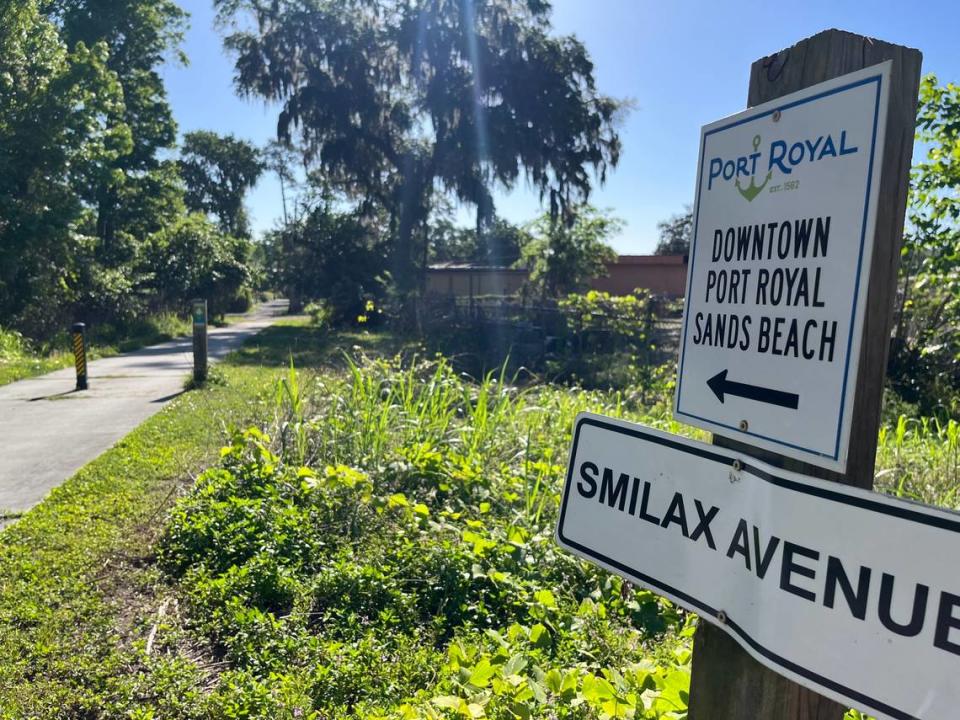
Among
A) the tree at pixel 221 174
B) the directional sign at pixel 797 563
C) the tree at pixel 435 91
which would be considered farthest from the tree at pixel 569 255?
the tree at pixel 221 174

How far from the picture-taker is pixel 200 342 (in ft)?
39.5

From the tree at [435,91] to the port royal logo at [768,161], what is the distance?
25.7m

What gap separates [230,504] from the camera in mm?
5113

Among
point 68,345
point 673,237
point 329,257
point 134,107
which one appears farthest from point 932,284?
point 673,237

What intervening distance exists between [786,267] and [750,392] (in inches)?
9.5

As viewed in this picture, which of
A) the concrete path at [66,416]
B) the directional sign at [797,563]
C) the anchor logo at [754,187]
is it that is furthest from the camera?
the concrete path at [66,416]

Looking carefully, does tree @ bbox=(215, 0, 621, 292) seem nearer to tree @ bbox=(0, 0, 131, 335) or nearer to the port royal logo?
tree @ bbox=(0, 0, 131, 335)

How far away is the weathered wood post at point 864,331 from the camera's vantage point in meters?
1.22

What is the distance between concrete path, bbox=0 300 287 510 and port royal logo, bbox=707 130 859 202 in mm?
5919

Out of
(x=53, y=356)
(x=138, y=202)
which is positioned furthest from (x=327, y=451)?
(x=138, y=202)

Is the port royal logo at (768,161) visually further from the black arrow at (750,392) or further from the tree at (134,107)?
the tree at (134,107)

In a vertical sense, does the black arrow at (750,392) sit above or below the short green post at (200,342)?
above

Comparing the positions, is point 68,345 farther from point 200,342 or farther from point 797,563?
point 797,563

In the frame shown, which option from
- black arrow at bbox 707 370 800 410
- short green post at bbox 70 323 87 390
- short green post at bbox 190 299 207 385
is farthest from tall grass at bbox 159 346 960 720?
short green post at bbox 70 323 87 390
